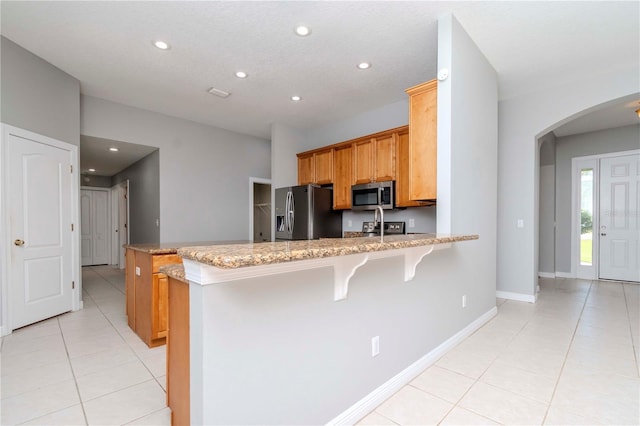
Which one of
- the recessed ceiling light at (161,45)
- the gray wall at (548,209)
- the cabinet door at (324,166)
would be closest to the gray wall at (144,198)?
the recessed ceiling light at (161,45)

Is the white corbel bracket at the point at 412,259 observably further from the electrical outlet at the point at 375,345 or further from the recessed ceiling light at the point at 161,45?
the recessed ceiling light at the point at 161,45

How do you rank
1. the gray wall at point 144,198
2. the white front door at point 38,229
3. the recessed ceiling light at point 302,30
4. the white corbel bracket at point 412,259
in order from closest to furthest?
the white corbel bracket at point 412,259, the recessed ceiling light at point 302,30, the white front door at point 38,229, the gray wall at point 144,198

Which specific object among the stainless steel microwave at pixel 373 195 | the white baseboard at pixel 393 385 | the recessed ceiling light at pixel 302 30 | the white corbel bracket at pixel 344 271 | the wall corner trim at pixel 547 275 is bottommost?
the wall corner trim at pixel 547 275

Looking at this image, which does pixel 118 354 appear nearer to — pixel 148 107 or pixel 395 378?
pixel 395 378

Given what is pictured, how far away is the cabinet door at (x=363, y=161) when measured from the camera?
4.36 meters

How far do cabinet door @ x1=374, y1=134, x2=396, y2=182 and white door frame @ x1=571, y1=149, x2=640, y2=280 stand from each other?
4.13 meters

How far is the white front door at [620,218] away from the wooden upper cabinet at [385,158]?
4335mm

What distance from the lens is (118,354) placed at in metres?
2.47

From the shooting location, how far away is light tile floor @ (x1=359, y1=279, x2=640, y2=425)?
1707mm

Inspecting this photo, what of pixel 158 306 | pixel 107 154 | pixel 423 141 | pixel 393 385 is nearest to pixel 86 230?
pixel 107 154

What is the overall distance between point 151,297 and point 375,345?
6.44 ft

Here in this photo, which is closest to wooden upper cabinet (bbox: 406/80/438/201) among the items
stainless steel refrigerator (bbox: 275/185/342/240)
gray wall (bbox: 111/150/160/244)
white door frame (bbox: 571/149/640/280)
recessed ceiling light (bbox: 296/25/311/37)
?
recessed ceiling light (bbox: 296/25/311/37)

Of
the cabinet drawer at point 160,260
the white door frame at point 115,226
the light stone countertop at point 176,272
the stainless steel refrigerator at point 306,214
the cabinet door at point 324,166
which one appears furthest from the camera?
the white door frame at point 115,226

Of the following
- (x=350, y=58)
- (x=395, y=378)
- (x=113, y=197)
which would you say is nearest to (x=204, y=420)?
(x=395, y=378)
